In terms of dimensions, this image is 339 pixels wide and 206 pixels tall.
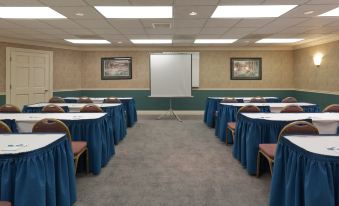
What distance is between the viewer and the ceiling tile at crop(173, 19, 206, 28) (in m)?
5.61

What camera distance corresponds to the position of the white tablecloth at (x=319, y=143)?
2.03 metres

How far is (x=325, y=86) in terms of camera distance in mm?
8266

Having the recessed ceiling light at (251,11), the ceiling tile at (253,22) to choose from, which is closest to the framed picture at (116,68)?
the ceiling tile at (253,22)

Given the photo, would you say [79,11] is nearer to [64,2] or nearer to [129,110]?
[64,2]

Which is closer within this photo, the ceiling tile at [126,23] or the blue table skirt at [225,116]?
the blue table skirt at [225,116]

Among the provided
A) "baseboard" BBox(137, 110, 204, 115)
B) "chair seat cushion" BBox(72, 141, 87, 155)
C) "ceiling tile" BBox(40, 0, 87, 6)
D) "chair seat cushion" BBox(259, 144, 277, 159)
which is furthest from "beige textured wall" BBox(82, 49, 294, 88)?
"chair seat cushion" BBox(259, 144, 277, 159)

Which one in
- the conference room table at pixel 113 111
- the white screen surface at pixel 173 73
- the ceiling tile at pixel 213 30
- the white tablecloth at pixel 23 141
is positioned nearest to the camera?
the white tablecloth at pixel 23 141

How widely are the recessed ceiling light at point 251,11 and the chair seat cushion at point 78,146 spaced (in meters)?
3.17

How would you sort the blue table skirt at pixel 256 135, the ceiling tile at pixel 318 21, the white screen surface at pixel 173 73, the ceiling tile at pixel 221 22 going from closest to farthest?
1. the blue table skirt at pixel 256 135
2. the ceiling tile at pixel 318 21
3. the ceiling tile at pixel 221 22
4. the white screen surface at pixel 173 73

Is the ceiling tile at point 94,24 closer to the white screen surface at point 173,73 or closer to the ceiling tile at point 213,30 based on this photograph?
the ceiling tile at point 213,30

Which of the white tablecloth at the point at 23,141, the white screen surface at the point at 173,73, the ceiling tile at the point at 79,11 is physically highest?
the ceiling tile at the point at 79,11

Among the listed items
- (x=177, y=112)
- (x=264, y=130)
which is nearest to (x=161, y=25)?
(x=264, y=130)

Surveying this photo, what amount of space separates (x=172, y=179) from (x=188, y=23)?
3.66 meters

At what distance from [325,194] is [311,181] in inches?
4.5
